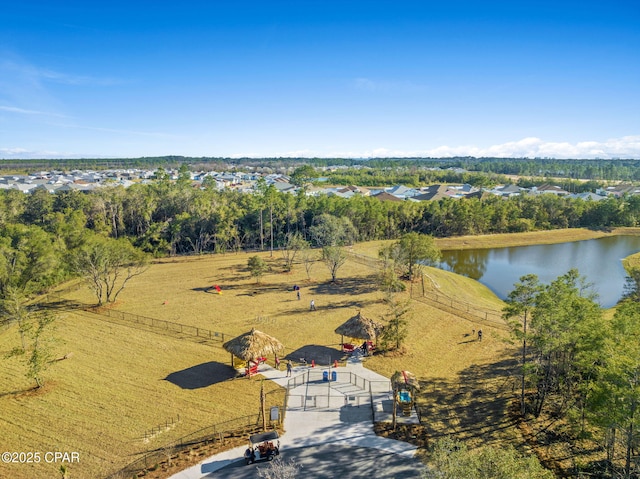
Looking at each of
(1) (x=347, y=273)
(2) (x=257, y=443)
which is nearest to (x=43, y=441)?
(2) (x=257, y=443)

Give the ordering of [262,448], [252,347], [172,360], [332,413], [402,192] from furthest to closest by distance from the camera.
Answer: [402,192]
[172,360]
[252,347]
[332,413]
[262,448]

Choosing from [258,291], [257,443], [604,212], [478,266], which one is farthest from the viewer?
[604,212]

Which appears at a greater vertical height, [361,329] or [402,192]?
[402,192]

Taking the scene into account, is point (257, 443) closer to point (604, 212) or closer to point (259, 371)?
point (259, 371)

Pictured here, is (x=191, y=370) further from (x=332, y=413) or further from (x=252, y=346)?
(x=332, y=413)

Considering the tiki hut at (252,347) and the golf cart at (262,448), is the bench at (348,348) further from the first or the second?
the golf cart at (262,448)

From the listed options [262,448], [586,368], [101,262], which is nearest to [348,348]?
[262,448]

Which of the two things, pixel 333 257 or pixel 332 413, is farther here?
pixel 333 257

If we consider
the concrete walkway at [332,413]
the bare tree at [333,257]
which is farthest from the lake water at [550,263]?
the concrete walkway at [332,413]
